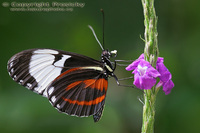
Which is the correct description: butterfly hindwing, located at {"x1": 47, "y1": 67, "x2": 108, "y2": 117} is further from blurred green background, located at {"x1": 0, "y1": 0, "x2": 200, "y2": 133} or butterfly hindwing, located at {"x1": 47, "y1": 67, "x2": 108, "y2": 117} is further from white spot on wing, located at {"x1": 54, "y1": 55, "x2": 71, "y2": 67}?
A: blurred green background, located at {"x1": 0, "y1": 0, "x2": 200, "y2": 133}

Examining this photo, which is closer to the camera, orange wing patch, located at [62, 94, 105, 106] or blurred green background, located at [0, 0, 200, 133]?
orange wing patch, located at [62, 94, 105, 106]

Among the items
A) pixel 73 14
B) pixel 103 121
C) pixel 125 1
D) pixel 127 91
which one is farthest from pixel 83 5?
pixel 103 121

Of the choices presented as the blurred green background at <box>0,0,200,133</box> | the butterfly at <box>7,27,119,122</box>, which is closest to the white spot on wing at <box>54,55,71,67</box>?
the butterfly at <box>7,27,119,122</box>

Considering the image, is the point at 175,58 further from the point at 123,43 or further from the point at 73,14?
the point at 73,14
